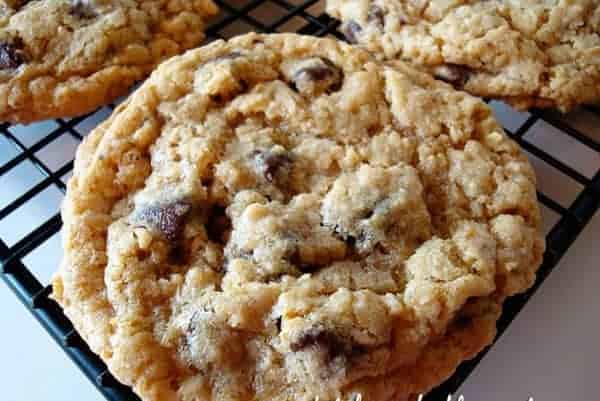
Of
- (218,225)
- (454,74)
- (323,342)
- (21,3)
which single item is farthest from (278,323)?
(21,3)

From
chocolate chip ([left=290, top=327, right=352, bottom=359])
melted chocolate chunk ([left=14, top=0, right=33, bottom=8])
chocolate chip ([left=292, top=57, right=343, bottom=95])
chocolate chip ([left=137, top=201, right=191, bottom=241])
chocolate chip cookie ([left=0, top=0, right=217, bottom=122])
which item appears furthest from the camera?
melted chocolate chunk ([left=14, top=0, right=33, bottom=8])

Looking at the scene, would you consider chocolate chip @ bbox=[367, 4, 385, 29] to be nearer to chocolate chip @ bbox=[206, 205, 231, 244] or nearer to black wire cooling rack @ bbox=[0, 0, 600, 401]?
black wire cooling rack @ bbox=[0, 0, 600, 401]

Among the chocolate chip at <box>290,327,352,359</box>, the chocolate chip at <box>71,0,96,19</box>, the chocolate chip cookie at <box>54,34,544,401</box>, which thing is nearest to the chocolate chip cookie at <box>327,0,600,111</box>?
the chocolate chip cookie at <box>54,34,544,401</box>

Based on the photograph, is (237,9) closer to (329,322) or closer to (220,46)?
(220,46)

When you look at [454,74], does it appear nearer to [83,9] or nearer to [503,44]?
[503,44]

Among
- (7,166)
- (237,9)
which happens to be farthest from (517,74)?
(7,166)

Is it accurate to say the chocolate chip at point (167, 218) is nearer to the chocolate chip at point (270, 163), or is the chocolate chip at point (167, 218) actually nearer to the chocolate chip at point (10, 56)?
the chocolate chip at point (270, 163)
